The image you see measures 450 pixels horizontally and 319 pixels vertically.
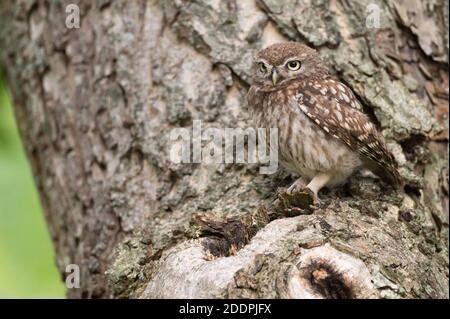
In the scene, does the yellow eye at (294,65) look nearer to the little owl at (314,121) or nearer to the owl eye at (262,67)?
the little owl at (314,121)

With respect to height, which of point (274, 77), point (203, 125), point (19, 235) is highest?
point (274, 77)

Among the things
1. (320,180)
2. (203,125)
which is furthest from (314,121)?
(203,125)

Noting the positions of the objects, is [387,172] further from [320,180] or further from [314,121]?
[314,121]

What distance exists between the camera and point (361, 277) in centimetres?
358

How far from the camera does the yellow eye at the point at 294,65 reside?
5.04m

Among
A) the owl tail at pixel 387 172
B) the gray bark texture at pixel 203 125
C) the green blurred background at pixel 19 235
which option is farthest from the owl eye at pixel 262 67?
the green blurred background at pixel 19 235

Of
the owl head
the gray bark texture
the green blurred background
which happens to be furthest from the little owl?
the green blurred background

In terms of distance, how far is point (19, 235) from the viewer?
7.33 meters

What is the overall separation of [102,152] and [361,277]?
2.33 m

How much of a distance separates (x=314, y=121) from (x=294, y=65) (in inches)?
16.9

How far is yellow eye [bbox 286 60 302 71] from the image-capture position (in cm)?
504
